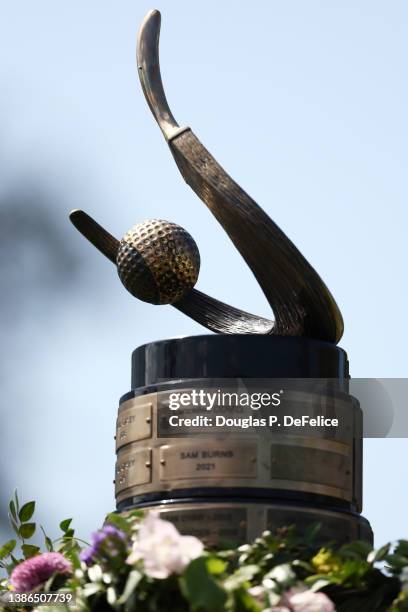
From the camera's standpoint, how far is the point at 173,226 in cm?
739

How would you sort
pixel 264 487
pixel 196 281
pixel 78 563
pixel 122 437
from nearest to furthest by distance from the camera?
pixel 78 563, pixel 264 487, pixel 122 437, pixel 196 281

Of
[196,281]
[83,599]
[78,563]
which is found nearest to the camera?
[83,599]

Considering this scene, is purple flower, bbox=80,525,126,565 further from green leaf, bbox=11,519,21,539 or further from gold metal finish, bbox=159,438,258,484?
green leaf, bbox=11,519,21,539

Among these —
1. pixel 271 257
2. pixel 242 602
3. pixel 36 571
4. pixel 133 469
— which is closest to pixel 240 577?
pixel 242 602

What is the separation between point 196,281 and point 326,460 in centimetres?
144

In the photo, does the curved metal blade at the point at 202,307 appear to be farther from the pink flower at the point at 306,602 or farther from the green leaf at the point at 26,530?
the pink flower at the point at 306,602

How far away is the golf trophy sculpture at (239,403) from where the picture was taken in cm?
648

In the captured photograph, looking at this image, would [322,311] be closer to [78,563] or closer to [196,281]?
[196,281]

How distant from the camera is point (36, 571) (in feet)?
19.6

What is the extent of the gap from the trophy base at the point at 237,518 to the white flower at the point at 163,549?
135cm

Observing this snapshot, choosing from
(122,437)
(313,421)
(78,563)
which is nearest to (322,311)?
(313,421)

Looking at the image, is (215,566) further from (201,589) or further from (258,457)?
(258,457)

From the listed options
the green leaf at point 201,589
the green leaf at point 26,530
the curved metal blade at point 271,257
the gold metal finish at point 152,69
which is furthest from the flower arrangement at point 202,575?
the gold metal finish at point 152,69

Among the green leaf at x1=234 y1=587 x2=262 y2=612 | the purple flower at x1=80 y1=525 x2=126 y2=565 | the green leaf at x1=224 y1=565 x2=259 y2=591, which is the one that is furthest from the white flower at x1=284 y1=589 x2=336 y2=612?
the purple flower at x1=80 y1=525 x2=126 y2=565
